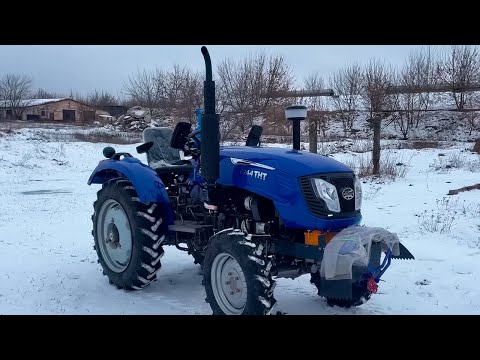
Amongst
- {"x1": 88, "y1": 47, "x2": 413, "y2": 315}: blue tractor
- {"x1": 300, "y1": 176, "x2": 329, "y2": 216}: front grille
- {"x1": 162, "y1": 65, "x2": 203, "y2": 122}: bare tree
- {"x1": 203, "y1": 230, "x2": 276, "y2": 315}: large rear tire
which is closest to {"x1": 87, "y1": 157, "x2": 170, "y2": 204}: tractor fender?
{"x1": 88, "y1": 47, "x2": 413, "y2": 315}: blue tractor

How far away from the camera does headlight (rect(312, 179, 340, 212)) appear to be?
396 centimetres

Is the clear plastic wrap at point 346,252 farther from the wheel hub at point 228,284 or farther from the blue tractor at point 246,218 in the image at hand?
the wheel hub at point 228,284

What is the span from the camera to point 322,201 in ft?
13.0

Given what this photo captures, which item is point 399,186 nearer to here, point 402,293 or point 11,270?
point 402,293

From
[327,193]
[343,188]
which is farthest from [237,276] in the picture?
[343,188]

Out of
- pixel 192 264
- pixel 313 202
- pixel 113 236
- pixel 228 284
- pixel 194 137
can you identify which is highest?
pixel 194 137

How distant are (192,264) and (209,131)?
2.58 metres

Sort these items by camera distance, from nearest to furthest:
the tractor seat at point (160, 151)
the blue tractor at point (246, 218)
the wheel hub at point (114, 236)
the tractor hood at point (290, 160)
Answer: the blue tractor at point (246, 218) → the tractor hood at point (290, 160) → the wheel hub at point (114, 236) → the tractor seat at point (160, 151)

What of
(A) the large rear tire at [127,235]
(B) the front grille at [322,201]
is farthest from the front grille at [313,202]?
(A) the large rear tire at [127,235]

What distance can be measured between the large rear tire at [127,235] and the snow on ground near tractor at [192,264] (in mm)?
190

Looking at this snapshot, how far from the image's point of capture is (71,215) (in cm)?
945

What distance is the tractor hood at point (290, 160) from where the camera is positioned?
4.03m

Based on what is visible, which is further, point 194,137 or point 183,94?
point 183,94

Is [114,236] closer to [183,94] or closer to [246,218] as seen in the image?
[246,218]
